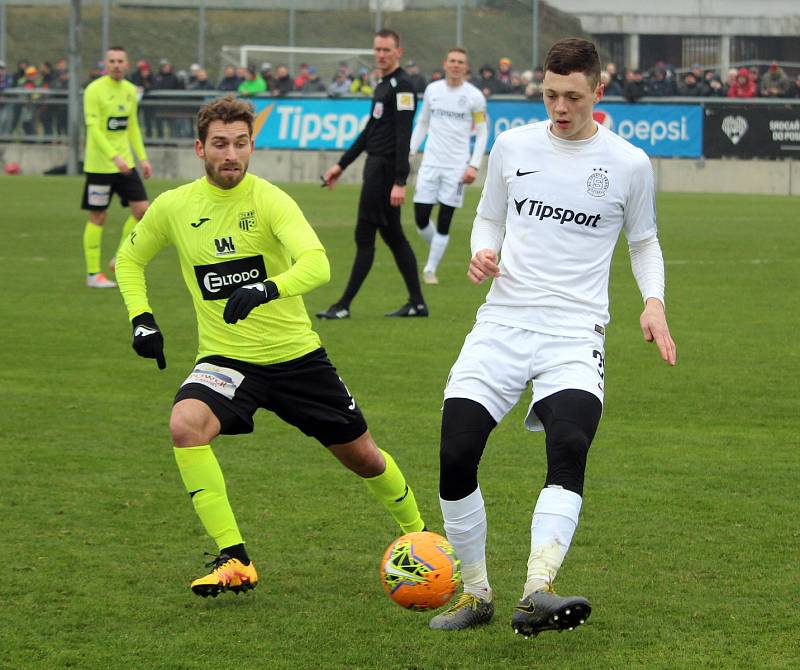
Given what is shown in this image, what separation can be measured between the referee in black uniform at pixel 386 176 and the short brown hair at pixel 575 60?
7424 mm

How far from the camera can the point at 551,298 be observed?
4.97m

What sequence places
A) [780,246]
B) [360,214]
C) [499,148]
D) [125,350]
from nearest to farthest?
[499,148] → [125,350] → [360,214] → [780,246]

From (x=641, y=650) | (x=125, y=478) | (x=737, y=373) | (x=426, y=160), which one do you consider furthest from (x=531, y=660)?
(x=426, y=160)

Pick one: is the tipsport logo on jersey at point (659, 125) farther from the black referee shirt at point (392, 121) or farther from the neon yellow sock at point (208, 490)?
the neon yellow sock at point (208, 490)

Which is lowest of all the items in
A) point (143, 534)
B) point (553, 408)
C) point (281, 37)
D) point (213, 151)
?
point (143, 534)

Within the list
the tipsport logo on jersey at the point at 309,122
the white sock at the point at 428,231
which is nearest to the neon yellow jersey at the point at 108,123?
the white sock at the point at 428,231

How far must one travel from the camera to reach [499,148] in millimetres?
5215

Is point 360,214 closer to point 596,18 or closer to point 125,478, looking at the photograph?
point 125,478

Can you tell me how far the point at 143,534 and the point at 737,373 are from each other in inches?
205

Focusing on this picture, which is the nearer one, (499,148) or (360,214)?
(499,148)

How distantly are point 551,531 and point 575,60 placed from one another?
157 centimetres

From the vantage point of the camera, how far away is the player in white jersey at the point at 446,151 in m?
14.9

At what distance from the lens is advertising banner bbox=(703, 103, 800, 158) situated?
94.0 ft

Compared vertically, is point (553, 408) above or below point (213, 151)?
below
